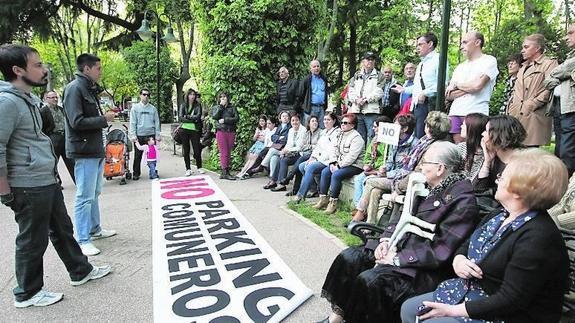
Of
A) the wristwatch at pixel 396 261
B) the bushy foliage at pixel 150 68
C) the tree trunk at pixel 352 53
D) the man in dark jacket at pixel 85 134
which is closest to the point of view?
the wristwatch at pixel 396 261

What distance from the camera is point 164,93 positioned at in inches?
775

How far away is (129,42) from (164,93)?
373 cm

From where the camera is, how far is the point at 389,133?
5094mm

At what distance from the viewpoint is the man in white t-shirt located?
15.3ft

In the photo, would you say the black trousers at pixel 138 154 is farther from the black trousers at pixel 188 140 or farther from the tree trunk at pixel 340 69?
the tree trunk at pixel 340 69

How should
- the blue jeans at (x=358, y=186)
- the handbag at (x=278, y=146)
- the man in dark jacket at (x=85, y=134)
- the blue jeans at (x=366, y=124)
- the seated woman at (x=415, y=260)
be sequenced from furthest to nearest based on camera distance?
1. the handbag at (x=278, y=146)
2. the blue jeans at (x=366, y=124)
3. the blue jeans at (x=358, y=186)
4. the man in dark jacket at (x=85, y=134)
5. the seated woman at (x=415, y=260)

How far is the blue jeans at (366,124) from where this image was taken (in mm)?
6726

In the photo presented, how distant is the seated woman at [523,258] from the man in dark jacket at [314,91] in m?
6.00

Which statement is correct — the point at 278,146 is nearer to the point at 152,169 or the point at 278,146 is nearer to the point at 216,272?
the point at 152,169

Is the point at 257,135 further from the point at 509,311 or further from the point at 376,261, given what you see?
the point at 509,311

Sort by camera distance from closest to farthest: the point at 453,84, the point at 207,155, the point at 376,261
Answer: the point at 376,261, the point at 453,84, the point at 207,155

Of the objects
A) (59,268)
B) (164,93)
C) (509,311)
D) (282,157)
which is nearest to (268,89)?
(282,157)

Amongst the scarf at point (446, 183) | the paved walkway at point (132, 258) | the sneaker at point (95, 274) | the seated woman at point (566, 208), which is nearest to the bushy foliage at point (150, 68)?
the paved walkway at point (132, 258)

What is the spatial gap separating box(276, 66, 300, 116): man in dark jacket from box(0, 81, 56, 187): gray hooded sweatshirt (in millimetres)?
5196
